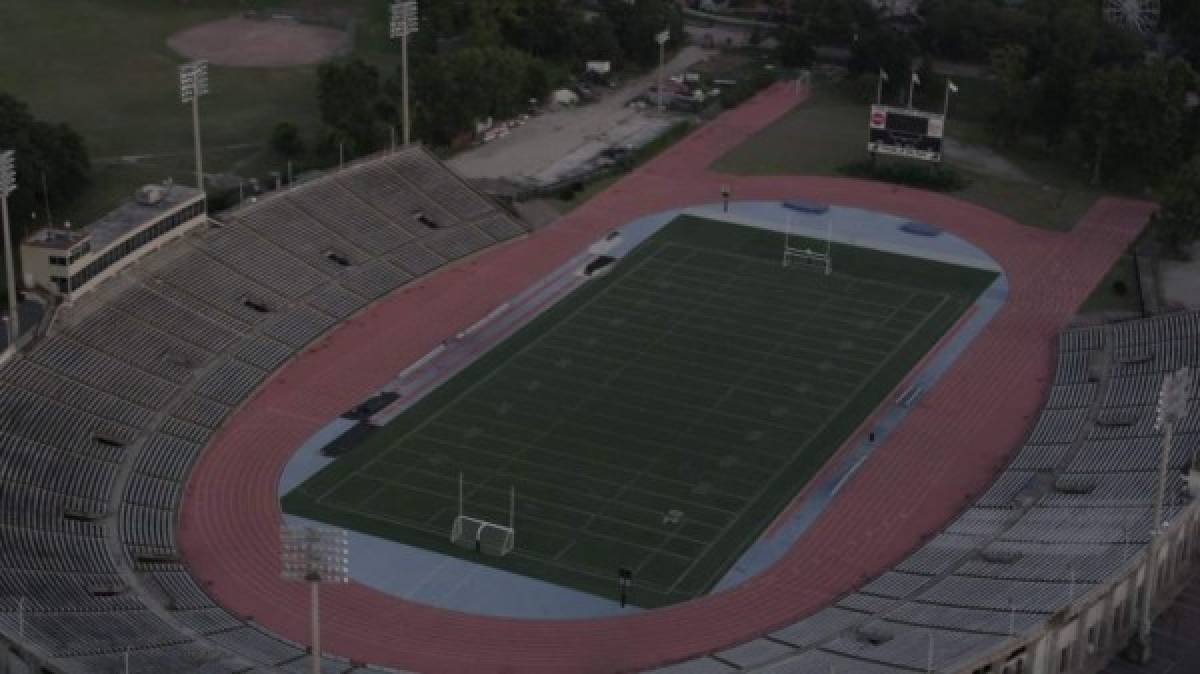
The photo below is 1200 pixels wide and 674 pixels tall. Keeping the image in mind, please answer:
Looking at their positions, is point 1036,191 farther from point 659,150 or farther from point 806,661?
point 806,661

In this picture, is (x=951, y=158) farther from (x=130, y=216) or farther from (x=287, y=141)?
(x=130, y=216)

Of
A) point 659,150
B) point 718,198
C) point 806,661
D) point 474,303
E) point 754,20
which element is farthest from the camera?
point 754,20

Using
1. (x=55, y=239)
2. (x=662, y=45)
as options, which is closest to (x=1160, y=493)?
(x=55, y=239)

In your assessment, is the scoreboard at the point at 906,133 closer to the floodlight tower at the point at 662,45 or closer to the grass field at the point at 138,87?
the floodlight tower at the point at 662,45

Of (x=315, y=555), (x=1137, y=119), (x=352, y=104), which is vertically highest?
(x=315, y=555)

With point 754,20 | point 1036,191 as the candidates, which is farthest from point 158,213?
point 754,20

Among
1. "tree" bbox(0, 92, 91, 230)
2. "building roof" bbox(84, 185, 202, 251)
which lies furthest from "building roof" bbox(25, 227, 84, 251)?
"tree" bbox(0, 92, 91, 230)

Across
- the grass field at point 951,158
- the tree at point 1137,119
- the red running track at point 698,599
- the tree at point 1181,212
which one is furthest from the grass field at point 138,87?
the tree at point 1181,212
